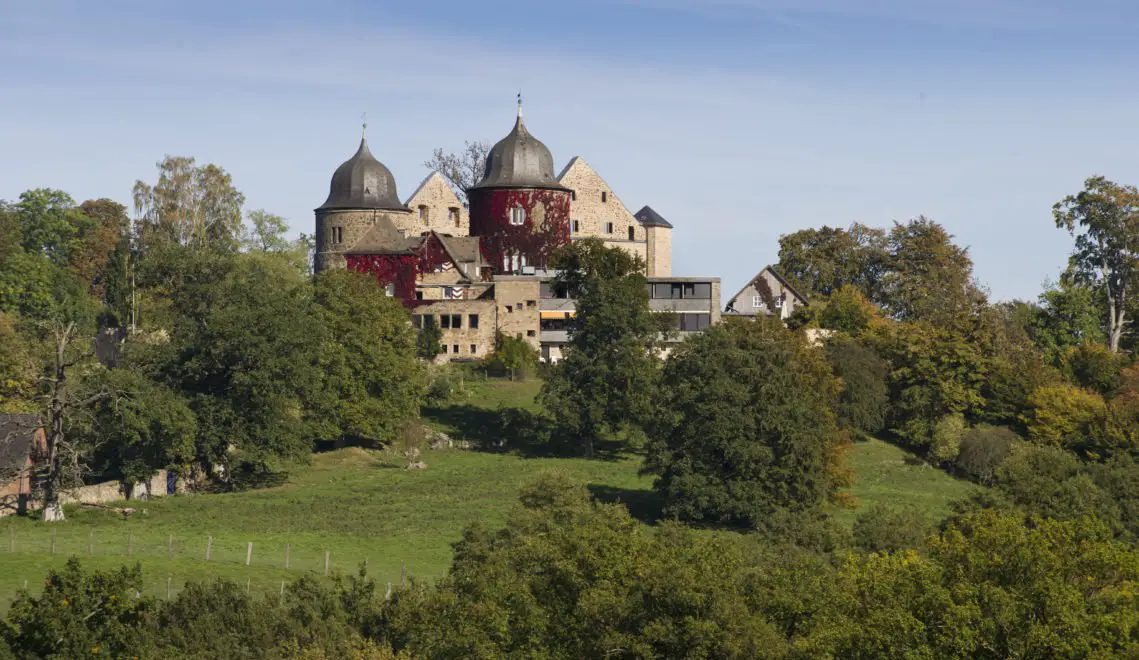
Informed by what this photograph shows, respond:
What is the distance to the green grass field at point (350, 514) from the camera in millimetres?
50812

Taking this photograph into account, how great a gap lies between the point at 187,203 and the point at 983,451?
2021 inches

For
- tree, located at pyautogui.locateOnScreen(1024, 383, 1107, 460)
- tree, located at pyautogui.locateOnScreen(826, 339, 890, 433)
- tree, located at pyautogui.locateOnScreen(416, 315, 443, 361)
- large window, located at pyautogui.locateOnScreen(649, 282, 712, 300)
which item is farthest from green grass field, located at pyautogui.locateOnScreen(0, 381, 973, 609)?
large window, located at pyautogui.locateOnScreen(649, 282, 712, 300)

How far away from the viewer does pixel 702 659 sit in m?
32.8

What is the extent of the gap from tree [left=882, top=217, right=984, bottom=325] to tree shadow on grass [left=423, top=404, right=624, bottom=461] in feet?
104

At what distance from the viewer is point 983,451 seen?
79375 mm

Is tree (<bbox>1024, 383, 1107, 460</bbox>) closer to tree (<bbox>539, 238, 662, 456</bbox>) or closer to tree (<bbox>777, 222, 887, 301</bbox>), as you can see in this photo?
tree (<bbox>539, 238, 662, 456</bbox>)

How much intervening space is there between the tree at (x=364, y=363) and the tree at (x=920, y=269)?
37975 millimetres

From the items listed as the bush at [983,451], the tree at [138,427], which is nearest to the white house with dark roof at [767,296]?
the bush at [983,451]

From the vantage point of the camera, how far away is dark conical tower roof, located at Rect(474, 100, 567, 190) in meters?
101

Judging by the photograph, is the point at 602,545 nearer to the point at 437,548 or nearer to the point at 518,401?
the point at 437,548

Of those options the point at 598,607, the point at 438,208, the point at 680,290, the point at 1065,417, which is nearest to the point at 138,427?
the point at 598,607

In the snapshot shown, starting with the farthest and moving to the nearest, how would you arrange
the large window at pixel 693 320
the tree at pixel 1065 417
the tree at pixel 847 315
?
the large window at pixel 693 320
the tree at pixel 847 315
the tree at pixel 1065 417

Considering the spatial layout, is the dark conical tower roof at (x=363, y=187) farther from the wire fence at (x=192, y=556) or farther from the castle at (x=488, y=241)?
the wire fence at (x=192, y=556)

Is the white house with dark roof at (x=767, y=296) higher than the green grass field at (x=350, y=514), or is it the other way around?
the white house with dark roof at (x=767, y=296)
